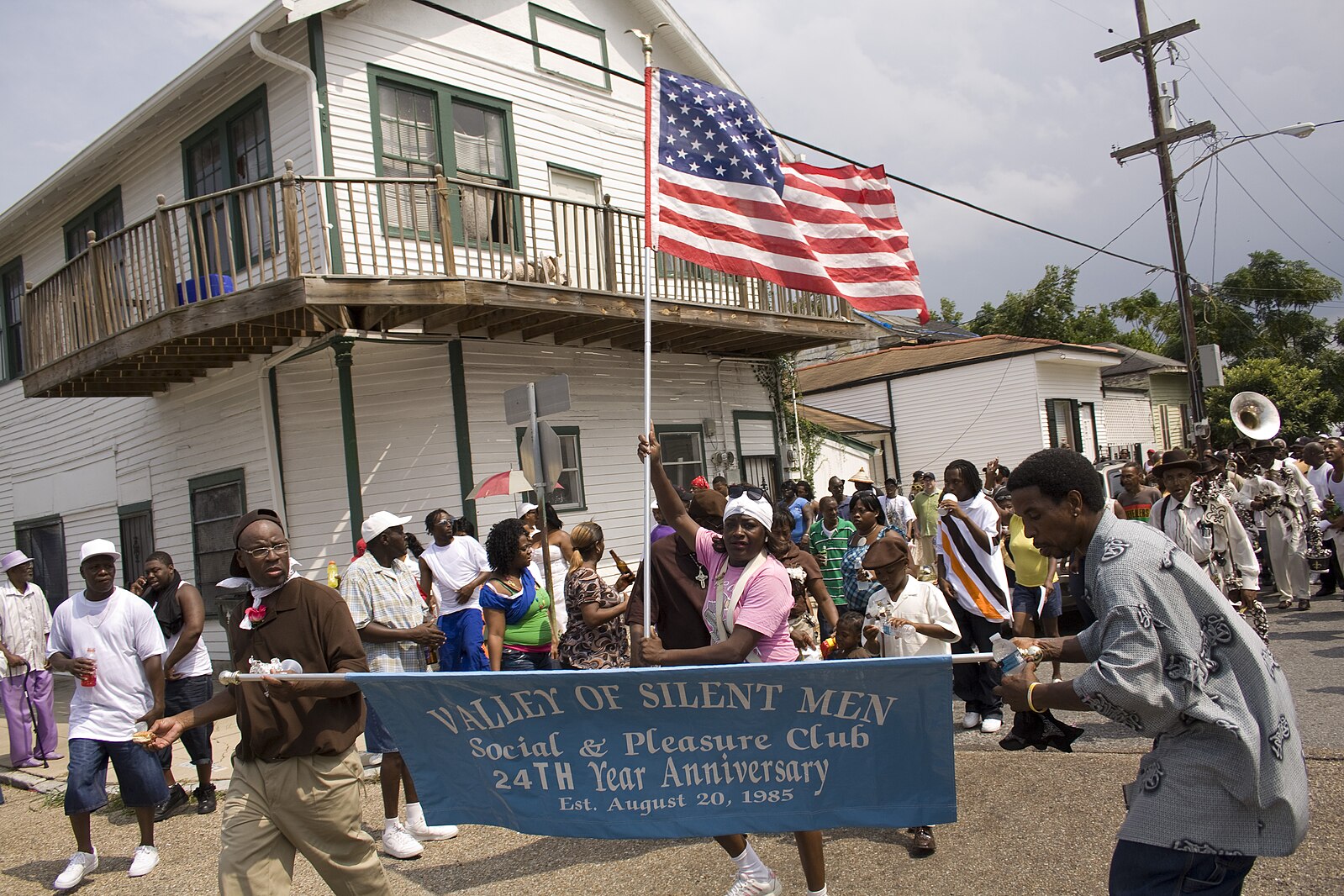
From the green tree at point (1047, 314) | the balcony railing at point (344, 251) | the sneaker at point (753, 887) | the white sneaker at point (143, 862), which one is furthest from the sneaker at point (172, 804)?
the green tree at point (1047, 314)

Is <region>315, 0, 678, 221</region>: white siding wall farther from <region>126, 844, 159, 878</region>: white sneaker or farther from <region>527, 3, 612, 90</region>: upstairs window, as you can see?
<region>126, 844, 159, 878</region>: white sneaker

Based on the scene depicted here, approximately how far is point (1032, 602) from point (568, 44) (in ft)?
34.0

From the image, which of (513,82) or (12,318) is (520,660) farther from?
(12,318)

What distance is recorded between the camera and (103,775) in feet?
19.2

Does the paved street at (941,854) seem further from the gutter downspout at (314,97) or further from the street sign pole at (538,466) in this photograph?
the gutter downspout at (314,97)

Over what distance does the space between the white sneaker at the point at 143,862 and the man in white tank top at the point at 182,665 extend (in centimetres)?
93

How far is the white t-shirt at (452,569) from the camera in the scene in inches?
286

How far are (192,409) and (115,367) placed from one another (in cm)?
145

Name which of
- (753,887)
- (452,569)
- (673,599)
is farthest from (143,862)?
(753,887)

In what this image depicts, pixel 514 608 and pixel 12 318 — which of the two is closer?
pixel 514 608

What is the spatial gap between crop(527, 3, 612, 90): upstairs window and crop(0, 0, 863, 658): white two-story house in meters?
0.04

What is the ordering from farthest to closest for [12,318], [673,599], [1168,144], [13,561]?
[1168,144], [12,318], [13,561], [673,599]

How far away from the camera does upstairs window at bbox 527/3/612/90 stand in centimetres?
1352

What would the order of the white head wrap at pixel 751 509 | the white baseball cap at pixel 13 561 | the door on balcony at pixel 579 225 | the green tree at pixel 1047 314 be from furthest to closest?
the green tree at pixel 1047 314 → the door on balcony at pixel 579 225 → the white baseball cap at pixel 13 561 → the white head wrap at pixel 751 509
